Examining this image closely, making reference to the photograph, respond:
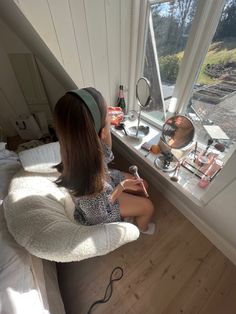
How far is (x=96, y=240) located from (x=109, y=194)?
0.83ft

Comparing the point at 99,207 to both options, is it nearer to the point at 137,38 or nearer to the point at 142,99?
the point at 142,99

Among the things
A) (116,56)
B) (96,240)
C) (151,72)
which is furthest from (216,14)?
(96,240)

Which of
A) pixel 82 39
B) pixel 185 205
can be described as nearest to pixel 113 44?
pixel 82 39

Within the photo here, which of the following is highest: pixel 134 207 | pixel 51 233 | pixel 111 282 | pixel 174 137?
pixel 174 137

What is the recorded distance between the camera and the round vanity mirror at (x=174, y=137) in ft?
2.93

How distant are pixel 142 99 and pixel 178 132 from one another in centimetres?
36

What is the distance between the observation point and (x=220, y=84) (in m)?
0.84

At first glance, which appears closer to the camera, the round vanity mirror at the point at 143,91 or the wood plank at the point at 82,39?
the wood plank at the point at 82,39

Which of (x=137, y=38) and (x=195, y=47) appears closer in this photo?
(x=195, y=47)

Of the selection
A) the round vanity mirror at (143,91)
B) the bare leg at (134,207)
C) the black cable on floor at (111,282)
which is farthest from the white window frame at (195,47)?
the black cable on floor at (111,282)

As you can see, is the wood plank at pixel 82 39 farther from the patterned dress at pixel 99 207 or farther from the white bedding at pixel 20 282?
the white bedding at pixel 20 282

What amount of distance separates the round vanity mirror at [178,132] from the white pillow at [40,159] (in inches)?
31.1

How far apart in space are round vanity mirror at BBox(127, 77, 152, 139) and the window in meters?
0.18

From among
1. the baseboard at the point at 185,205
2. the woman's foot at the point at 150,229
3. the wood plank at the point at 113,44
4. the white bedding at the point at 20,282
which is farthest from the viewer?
the woman's foot at the point at 150,229
